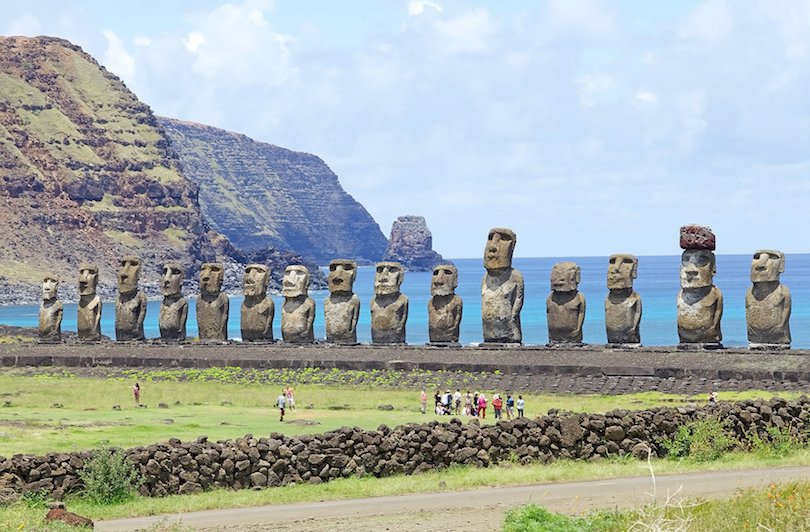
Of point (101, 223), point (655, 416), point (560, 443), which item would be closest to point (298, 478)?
point (560, 443)

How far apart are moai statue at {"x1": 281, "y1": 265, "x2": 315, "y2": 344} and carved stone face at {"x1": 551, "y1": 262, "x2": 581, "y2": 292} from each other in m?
7.68

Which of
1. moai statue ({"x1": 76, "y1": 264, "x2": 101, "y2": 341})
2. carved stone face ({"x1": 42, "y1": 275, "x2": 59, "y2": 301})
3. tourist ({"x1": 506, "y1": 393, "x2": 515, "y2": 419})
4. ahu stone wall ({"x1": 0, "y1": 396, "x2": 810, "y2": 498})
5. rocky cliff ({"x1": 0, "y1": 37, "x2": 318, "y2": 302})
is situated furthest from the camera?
rocky cliff ({"x1": 0, "y1": 37, "x2": 318, "y2": 302})

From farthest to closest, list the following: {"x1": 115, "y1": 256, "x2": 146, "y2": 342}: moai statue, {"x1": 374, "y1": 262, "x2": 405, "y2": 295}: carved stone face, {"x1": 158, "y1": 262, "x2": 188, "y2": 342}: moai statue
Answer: {"x1": 115, "y1": 256, "x2": 146, "y2": 342}: moai statue < {"x1": 158, "y1": 262, "x2": 188, "y2": 342}: moai statue < {"x1": 374, "y1": 262, "x2": 405, "y2": 295}: carved stone face

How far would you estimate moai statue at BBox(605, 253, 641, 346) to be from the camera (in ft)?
128

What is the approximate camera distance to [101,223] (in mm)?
174500

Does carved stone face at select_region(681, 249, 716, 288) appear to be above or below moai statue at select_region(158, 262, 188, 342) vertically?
above

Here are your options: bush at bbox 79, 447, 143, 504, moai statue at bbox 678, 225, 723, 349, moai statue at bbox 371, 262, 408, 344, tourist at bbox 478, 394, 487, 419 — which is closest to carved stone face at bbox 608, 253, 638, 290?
moai statue at bbox 678, 225, 723, 349

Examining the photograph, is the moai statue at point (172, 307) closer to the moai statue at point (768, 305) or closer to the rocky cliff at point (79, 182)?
the moai statue at point (768, 305)

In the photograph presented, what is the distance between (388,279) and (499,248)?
3448 mm

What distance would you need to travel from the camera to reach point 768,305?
1455 inches

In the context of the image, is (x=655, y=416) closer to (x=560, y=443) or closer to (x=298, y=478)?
(x=560, y=443)

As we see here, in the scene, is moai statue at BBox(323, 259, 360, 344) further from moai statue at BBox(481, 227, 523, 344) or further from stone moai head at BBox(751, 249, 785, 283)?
stone moai head at BBox(751, 249, 785, 283)

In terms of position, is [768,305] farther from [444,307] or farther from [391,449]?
[391,449]

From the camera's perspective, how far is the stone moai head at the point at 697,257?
124 feet
